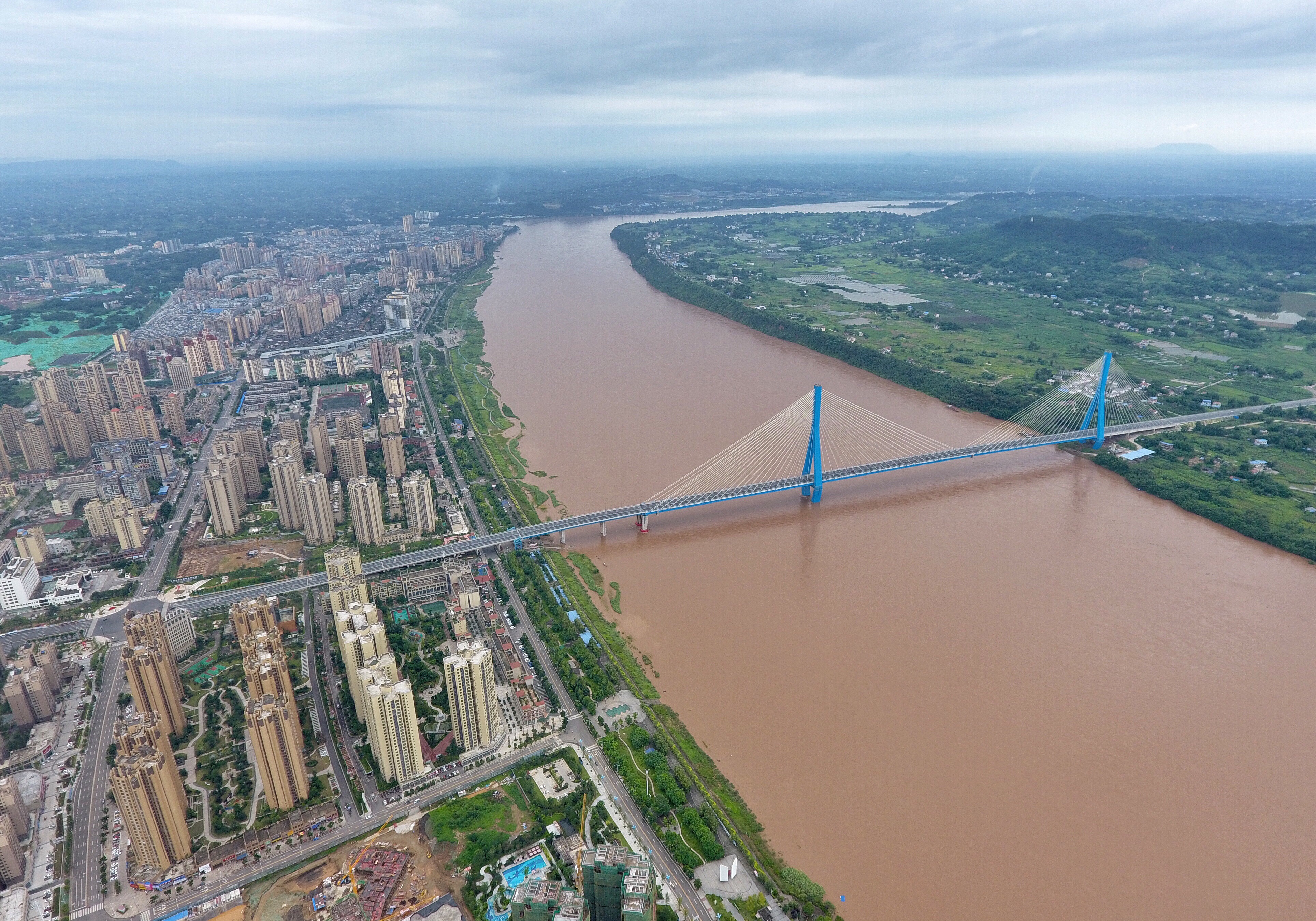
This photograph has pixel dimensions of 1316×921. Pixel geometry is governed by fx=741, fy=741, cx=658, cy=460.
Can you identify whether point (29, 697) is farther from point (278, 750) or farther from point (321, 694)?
point (278, 750)

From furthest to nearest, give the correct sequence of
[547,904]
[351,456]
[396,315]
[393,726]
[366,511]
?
[396,315] → [351,456] → [366,511] → [393,726] → [547,904]

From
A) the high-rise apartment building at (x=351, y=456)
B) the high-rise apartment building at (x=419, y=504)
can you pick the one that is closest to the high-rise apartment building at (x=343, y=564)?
the high-rise apartment building at (x=419, y=504)

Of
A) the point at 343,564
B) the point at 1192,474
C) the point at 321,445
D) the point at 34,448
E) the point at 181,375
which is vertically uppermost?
the point at 343,564

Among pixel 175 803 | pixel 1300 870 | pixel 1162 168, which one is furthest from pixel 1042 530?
pixel 1162 168

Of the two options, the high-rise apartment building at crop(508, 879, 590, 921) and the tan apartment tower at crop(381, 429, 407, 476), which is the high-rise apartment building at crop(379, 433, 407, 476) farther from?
the high-rise apartment building at crop(508, 879, 590, 921)

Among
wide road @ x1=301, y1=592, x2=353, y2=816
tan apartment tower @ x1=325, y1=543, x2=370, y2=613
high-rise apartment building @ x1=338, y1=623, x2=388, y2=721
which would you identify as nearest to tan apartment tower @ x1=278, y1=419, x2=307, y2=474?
wide road @ x1=301, y1=592, x2=353, y2=816

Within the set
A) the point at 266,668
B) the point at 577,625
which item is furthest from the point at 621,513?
the point at 266,668

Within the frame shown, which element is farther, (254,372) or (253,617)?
(254,372)
